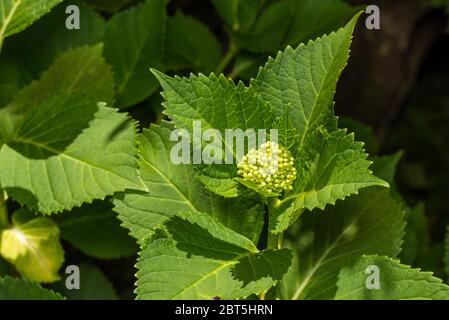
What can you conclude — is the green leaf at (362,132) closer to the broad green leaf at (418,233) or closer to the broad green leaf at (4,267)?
the broad green leaf at (418,233)

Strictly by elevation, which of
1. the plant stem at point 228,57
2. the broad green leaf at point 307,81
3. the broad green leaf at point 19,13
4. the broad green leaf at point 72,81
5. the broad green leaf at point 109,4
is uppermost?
the broad green leaf at point 109,4

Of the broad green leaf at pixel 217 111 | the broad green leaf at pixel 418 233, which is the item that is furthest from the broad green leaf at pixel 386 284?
the broad green leaf at pixel 418 233

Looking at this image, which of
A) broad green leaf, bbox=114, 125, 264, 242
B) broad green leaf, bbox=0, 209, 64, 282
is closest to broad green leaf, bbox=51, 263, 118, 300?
broad green leaf, bbox=0, 209, 64, 282

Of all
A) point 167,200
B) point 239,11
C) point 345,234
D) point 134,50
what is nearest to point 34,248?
point 167,200

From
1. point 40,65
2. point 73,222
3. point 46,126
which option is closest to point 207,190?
point 46,126

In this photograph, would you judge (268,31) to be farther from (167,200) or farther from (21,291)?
(21,291)

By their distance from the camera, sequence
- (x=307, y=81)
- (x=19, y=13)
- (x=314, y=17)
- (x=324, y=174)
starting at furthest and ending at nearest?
1. (x=314, y=17)
2. (x=19, y=13)
3. (x=307, y=81)
4. (x=324, y=174)
